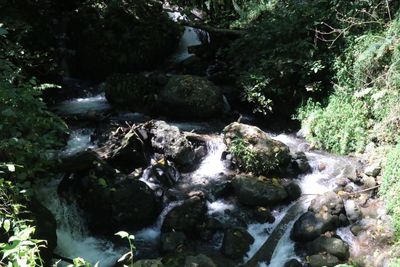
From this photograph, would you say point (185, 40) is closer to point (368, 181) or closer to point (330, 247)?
point (368, 181)

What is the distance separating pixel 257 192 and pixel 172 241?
5.91ft

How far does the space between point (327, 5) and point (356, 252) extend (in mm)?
6055

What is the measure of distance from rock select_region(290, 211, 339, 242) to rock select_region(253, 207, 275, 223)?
0.45 metres

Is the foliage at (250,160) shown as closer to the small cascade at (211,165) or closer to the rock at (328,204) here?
the small cascade at (211,165)

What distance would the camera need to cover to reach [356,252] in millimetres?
6457

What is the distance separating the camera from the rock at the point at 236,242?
6.56 m

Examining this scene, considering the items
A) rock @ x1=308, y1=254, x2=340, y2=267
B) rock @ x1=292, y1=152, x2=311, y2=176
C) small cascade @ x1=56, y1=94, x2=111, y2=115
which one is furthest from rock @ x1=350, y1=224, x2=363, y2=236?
small cascade @ x1=56, y1=94, x2=111, y2=115

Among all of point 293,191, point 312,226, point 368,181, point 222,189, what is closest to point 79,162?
point 222,189

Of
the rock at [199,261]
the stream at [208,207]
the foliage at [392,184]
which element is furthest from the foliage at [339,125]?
the rock at [199,261]

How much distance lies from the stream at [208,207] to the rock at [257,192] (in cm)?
16

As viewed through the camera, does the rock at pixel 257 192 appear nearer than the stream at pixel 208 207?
No

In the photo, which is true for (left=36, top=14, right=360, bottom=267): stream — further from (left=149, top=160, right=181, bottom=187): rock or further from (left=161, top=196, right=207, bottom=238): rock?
(left=161, top=196, right=207, bottom=238): rock

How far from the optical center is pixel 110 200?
7.00m

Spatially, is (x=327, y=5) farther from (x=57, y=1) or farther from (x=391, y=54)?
(x=57, y=1)
